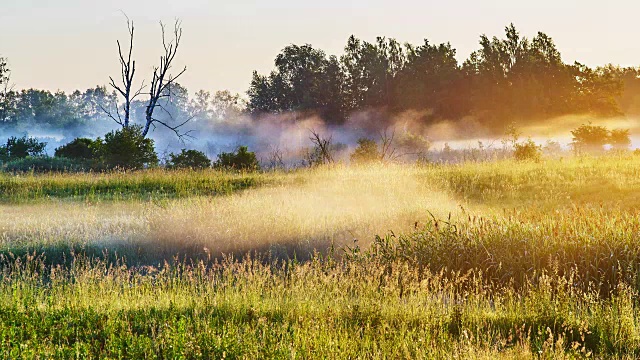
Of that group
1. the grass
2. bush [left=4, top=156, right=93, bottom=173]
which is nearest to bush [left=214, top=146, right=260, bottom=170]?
the grass

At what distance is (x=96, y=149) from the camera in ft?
106

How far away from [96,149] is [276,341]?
27048 millimetres

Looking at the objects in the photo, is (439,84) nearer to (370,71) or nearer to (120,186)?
(370,71)

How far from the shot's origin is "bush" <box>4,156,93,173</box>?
99.9 ft

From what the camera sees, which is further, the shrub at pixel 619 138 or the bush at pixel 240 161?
the shrub at pixel 619 138

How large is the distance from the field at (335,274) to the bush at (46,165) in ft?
30.9

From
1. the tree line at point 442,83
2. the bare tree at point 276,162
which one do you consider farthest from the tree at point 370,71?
the bare tree at point 276,162

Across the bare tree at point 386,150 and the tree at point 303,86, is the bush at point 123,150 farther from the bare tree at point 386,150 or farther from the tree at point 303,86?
the tree at point 303,86

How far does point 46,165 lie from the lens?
102 feet

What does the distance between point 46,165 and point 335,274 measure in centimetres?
2544

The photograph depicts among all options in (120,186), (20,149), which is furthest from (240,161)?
(20,149)

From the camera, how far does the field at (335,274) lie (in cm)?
724

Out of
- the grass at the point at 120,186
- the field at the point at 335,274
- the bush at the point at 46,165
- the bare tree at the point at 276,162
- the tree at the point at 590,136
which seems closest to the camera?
the field at the point at 335,274

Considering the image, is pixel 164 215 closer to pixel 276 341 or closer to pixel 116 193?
pixel 116 193
